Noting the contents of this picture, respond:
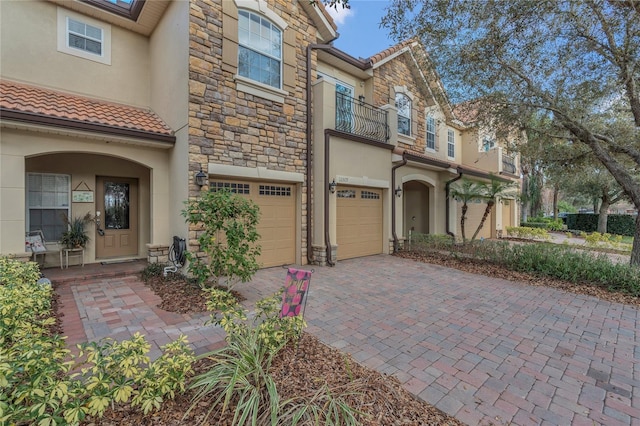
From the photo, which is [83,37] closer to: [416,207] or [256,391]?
[256,391]

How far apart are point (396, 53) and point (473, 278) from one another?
31.7 ft

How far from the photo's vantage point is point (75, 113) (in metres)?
6.39

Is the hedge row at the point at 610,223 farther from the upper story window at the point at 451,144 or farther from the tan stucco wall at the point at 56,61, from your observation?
the tan stucco wall at the point at 56,61

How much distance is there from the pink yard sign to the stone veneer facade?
12.2 feet

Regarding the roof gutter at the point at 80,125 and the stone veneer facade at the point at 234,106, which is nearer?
the roof gutter at the point at 80,125

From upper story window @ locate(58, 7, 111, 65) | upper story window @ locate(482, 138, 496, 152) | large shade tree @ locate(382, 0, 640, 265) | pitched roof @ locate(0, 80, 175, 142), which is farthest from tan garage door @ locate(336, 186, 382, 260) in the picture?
upper story window @ locate(58, 7, 111, 65)

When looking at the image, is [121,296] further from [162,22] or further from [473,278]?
[473,278]

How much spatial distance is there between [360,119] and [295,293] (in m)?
8.09

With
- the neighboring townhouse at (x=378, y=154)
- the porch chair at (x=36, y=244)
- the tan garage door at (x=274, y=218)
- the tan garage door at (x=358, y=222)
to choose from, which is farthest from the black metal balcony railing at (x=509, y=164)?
the porch chair at (x=36, y=244)

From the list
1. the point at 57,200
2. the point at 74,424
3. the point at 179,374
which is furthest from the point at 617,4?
the point at 57,200

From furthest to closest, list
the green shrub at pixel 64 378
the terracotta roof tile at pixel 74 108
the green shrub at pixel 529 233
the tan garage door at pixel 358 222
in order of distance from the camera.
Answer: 1. the green shrub at pixel 529 233
2. the tan garage door at pixel 358 222
3. the terracotta roof tile at pixel 74 108
4. the green shrub at pixel 64 378

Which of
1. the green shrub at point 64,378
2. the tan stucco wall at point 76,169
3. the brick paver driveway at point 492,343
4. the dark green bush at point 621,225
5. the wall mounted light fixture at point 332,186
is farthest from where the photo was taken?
the dark green bush at point 621,225

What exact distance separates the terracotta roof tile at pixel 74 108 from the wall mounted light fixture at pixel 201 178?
160 centimetres

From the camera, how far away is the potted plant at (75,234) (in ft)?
24.6
